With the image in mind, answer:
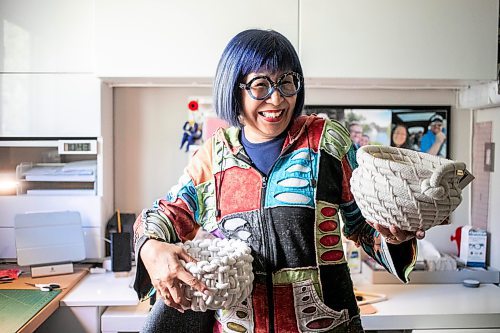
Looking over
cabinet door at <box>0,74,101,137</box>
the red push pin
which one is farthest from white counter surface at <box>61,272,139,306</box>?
the red push pin

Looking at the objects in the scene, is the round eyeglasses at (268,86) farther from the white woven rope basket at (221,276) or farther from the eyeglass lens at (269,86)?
the white woven rope basket at (221,276)

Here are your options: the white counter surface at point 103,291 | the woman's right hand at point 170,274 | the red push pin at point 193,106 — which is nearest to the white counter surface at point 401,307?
the white counter surface at point 103,291

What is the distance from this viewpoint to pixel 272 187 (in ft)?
3.36

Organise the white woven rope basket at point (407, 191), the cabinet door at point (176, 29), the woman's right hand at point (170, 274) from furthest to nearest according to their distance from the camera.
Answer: the cabinet door at point (176, 29) < the woman's right hand at point (170, 274) < the white woven rope basket at point (407, 191)

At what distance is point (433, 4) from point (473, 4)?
5.5 inches

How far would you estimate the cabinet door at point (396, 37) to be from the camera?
2.04m

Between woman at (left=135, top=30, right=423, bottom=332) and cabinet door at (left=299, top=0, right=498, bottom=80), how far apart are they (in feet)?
3.34

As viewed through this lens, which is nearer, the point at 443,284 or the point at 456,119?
the point at 443,284

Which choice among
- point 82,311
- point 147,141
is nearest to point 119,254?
point 82,311

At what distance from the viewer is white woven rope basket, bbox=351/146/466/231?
827 millimetres

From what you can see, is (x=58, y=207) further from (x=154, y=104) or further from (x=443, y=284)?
(x=443, y=284)

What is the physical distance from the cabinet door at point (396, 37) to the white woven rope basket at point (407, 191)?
1215 millimetres

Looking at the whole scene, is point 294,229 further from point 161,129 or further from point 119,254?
point 161,129

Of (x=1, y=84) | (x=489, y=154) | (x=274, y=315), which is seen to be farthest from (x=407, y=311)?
(x=1, y=84)
